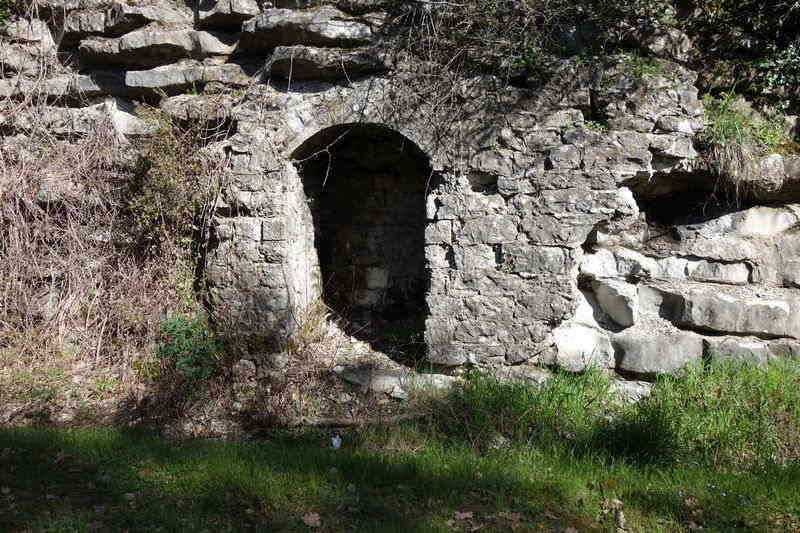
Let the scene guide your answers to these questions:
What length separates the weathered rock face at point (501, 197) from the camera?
462 cm

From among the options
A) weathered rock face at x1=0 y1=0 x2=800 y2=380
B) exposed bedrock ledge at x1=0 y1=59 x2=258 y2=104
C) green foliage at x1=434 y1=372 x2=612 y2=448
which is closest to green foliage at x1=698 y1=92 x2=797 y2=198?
weathered rock face at x1=0 y1=0 x2=800 y2=380

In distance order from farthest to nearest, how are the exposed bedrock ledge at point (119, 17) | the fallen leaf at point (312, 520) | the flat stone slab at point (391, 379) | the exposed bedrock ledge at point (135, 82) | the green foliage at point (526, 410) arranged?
the exposed bedrock ledge at point (119, 17) < the exposed bedrock ledge at point (135, 82) < the flat stone slab at point (391, 379) < the green foliage at point (526, 410) < the fallen leaf at point (312, 520)

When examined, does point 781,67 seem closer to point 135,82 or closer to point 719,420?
point 719,420

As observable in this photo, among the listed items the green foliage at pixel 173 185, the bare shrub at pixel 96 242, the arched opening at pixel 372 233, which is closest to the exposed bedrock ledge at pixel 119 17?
the bare shrub at pixel 96 242

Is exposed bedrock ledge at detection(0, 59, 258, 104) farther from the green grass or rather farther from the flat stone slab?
the green grass

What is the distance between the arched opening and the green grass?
1.70m

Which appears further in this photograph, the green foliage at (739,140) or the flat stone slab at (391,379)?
the flat stone slab at (391,379)

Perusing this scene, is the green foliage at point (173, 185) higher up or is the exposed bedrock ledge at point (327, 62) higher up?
the exposed bedrock ledge at point (327, 62)

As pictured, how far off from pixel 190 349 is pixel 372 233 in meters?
2.09

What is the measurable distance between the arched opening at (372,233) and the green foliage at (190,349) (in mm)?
1297

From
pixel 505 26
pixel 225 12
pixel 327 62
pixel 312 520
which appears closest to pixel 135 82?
pixel 225 12

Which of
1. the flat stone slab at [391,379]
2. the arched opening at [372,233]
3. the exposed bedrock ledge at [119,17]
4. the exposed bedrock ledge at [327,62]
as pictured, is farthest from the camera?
the arched opening at [372,233]

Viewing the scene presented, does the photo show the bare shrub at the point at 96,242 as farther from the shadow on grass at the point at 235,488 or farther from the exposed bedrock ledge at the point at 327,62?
the shadow on grass at the point at 235,488

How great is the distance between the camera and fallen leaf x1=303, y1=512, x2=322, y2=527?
3.06 meters
